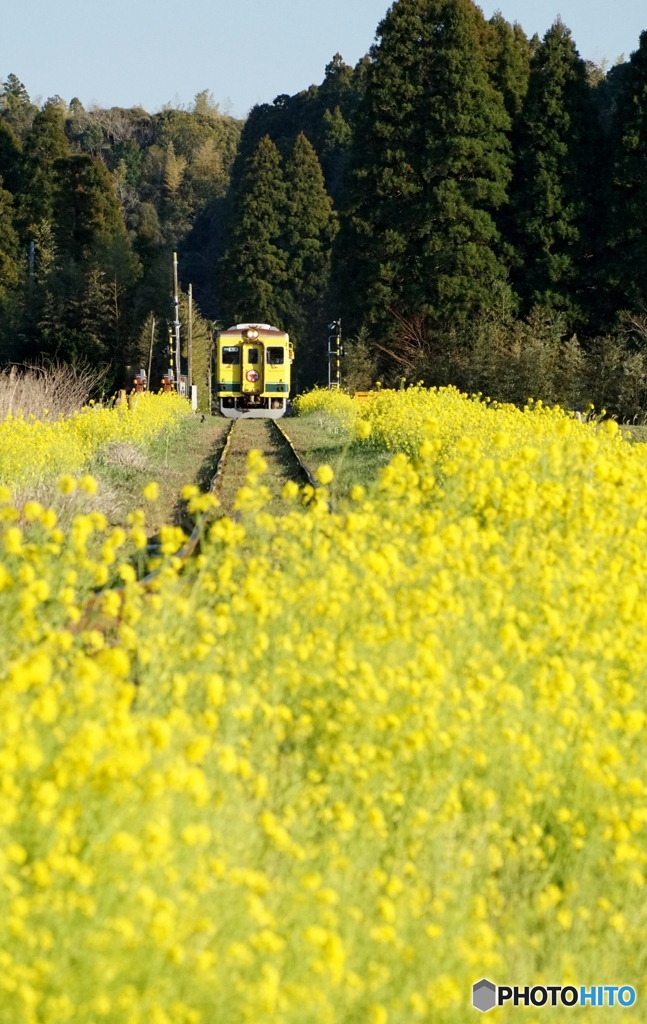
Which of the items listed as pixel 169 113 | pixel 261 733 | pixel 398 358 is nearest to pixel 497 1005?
pixel 261 733

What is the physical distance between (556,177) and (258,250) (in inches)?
1011

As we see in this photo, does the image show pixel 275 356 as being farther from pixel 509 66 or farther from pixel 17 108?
pixel 17 108

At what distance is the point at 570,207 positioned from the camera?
4041cm

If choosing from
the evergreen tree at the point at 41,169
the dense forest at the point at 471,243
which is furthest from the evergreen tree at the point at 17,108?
the dense forest at the point at 471,243

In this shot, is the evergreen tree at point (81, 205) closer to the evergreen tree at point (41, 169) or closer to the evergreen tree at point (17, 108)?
the evergreen tree at point (41, 169)

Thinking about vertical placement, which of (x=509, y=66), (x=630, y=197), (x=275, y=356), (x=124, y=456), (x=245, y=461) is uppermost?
(x=509, y=66)

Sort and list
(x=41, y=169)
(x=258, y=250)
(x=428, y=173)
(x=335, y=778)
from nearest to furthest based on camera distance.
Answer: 1. (x=335, y=778)
2. (x=428, y=173)
3. (x=258, y=250)
4. (x=41, y=169)

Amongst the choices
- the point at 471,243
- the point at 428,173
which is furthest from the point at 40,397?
the point at 428,173

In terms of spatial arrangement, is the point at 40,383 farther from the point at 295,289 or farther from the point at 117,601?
the point at 295,289

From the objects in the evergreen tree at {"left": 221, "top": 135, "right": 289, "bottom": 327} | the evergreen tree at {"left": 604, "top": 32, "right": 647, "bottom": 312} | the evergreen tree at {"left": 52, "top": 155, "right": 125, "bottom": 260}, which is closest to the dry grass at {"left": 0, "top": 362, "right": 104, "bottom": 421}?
the evergreen tree at {"left": 604, "top": 32, "right": 647, "bottom": 312}

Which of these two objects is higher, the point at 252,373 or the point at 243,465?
the point at 243,465

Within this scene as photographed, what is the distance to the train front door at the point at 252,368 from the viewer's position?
40.2 meters

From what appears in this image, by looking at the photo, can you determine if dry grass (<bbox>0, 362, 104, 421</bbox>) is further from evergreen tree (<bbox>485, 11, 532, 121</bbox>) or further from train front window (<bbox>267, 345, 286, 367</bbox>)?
evergreen tree (<bbox>485, 11, 532, 121</bbox>)

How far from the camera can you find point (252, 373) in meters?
40.2
